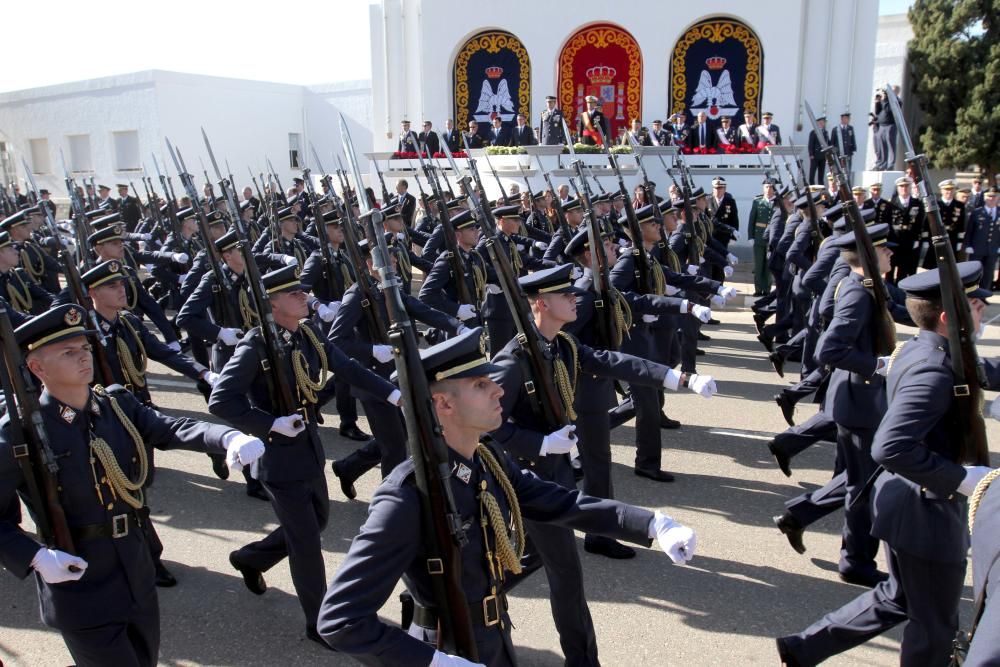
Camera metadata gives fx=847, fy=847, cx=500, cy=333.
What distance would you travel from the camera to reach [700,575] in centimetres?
456

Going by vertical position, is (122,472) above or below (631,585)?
above

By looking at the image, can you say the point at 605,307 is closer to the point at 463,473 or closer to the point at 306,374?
the point at 306,374

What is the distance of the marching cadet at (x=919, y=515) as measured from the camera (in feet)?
9.97

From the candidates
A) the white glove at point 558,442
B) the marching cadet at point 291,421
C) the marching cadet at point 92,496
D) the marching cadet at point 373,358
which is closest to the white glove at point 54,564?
the marching cadet at point 92,496

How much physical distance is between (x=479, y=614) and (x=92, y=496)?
4.94 ft

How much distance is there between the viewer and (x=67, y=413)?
308 centimetres

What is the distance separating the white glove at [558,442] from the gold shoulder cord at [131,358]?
9.77 feet

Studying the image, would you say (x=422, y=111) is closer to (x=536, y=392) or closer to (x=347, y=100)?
(x=347, y=100)

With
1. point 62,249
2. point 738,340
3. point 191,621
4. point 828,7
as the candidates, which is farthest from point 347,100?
point 191,621

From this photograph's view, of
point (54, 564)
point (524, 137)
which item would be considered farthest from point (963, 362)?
point (524, 137)

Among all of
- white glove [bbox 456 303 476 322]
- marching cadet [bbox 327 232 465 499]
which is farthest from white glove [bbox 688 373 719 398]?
white glove [bbox 456 303 476 322]

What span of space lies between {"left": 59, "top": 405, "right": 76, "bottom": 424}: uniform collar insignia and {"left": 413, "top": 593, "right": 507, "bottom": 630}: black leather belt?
1503 mm

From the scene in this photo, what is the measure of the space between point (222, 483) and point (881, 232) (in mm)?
4789

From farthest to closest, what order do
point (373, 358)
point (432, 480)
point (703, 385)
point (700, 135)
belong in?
1. point (700, 135)
2. point (373, 358)
3. point (703, 385)
4. point (432, 480)
